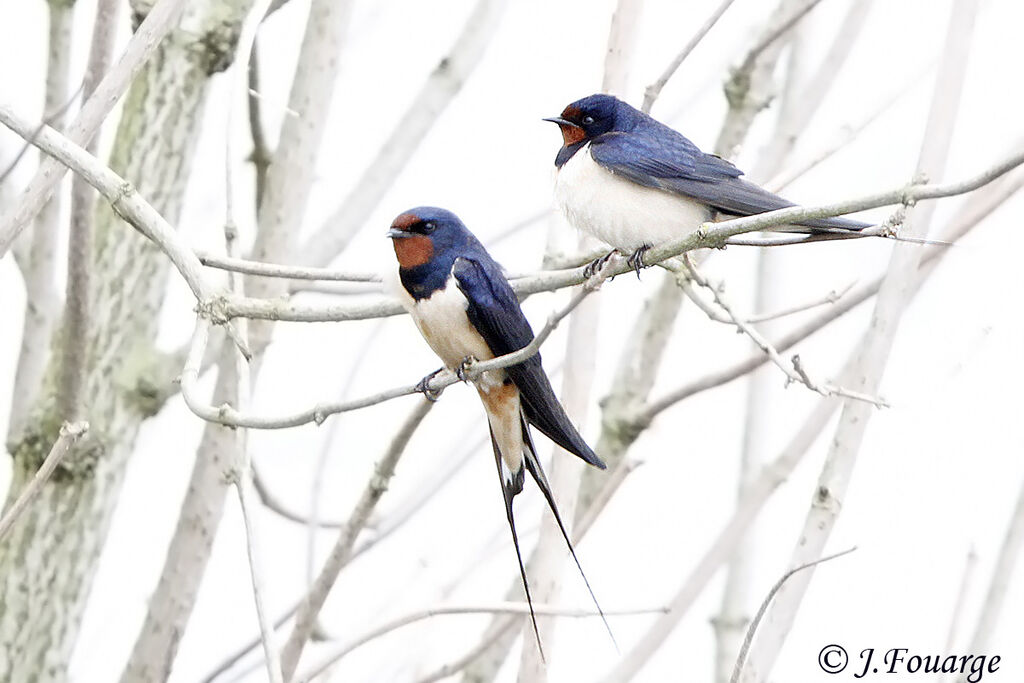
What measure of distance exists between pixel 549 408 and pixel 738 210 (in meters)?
0.47

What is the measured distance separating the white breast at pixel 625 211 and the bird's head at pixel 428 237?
19 cm

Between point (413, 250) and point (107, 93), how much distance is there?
2.37 feet

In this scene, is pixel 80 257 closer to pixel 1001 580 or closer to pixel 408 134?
pixel 408 134

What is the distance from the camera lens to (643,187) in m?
2.40

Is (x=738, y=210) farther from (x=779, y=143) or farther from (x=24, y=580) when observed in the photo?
(x=24, y=580)

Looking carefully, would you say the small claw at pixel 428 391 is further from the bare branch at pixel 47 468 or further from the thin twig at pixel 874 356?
the thin twig at pixel 874 356

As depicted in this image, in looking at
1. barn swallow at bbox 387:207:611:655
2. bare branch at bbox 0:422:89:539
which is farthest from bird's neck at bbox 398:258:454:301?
bare branch at bbox 0:422:89:539

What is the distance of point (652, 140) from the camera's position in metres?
2.52

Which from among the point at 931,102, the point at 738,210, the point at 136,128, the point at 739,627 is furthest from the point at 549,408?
the point at 136,128

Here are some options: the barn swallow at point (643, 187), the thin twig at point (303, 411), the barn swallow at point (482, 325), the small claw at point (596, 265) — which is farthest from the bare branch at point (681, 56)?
the thin twig at point (303, 411)

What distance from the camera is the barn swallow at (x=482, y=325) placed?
7.55 ft

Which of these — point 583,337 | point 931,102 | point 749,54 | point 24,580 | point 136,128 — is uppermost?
point 749,54

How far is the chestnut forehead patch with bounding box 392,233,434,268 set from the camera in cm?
240

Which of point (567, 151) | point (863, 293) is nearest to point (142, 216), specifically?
point (567, 151)
